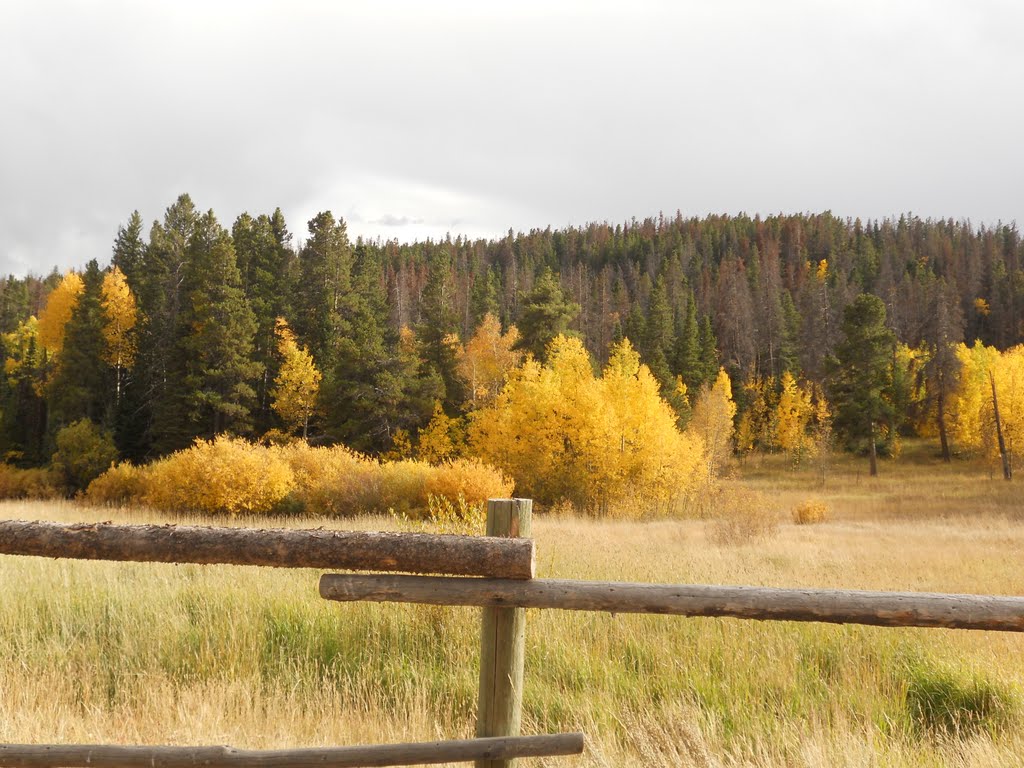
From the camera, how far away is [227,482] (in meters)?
29.3

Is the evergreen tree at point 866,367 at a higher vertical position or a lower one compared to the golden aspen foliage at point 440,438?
higher

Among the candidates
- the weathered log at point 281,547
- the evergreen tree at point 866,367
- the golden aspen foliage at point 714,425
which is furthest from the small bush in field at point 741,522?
the evergreen tree at point 866,367

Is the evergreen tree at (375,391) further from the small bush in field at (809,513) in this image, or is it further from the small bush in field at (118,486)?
the small bush in field at (809,513)

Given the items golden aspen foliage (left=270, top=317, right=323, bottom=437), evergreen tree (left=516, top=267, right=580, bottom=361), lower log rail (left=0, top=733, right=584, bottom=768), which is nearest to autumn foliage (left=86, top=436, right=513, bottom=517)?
golden aspen foliage (left=270, top=317, right=323, bottom=437)

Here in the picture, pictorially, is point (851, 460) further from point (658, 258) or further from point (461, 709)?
point (658, 258)

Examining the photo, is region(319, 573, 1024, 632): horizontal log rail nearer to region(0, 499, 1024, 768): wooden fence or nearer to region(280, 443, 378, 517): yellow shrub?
region(0, 499, 1024, 768): wooden fence

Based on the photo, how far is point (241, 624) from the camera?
5.95 meters

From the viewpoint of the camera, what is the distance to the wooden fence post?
3254 millimetres

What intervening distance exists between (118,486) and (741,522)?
29085 millimetres

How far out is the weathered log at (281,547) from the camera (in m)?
3.06

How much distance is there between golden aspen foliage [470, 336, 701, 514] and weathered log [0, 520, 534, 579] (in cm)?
2973

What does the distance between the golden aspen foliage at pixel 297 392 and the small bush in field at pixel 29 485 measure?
1256 centimetres

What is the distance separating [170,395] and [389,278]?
6552 cm

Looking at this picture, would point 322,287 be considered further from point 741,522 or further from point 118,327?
point 741,522
